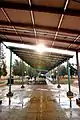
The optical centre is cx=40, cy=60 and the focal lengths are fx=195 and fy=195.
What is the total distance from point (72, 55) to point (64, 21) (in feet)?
26.2

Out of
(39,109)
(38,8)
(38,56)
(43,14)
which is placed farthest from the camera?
(38,56)

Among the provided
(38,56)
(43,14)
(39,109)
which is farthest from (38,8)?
(38,56)

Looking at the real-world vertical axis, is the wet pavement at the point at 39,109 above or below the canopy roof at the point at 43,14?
below

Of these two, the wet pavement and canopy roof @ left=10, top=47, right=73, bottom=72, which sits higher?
canopy roof @ left=10, top=47, right=73, bottom=72

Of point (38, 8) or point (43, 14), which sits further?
point (43, 14)

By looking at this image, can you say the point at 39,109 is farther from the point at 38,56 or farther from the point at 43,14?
the point at 38,56

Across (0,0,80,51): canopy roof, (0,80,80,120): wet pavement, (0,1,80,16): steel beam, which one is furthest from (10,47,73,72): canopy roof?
(0,1,80,16): steel beam

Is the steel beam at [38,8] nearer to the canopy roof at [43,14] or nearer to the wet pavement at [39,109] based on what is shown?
the canopy roof at [43,14]

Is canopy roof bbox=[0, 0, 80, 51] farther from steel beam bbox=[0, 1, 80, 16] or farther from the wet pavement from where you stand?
the wet pavement

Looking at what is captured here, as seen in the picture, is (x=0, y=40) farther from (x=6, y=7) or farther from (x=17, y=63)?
(x=17, y=63)

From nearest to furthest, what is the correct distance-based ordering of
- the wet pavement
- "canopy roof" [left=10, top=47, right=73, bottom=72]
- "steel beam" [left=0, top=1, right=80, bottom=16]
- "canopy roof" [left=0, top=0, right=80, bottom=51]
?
"canopy roof" [left=0, top=0, right=80, bottom=51], "steel beam" [left=0, top=1, right=80, bottom=16], the wet pavement, "canopy roof" [left=10, top=47, right=73, bottom=72]

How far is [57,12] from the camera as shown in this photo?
5.90 meters

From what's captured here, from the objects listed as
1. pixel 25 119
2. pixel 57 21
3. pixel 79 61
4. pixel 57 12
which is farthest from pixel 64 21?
pixel 79 61

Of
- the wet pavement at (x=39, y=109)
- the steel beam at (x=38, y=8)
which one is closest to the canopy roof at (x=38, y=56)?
the wet pavement at (x=39, y=109)
